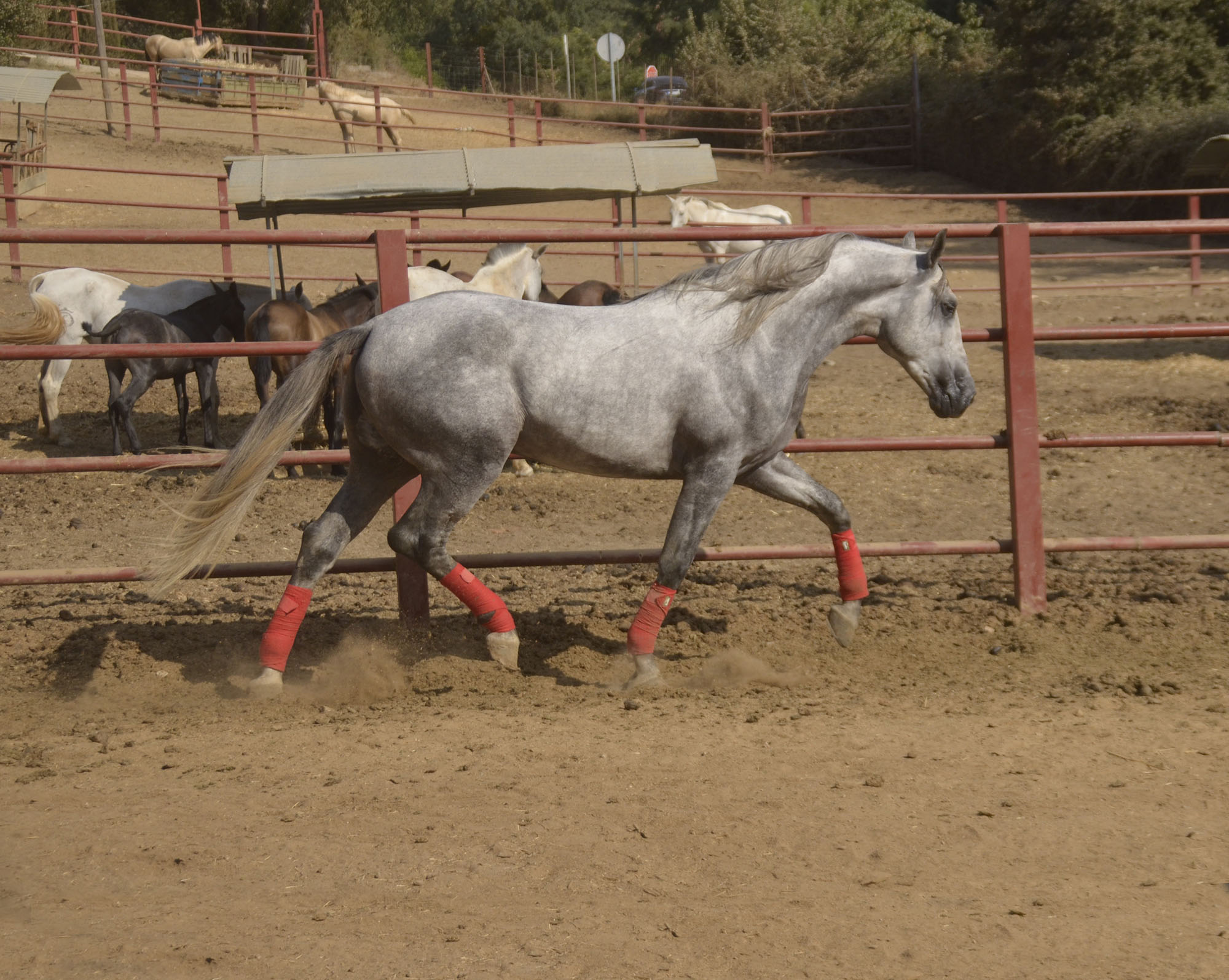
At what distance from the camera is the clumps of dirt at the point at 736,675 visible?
3.99 meters

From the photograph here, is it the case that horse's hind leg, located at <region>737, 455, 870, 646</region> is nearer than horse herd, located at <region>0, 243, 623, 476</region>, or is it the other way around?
horse's hind leg, located at <region>737, 455, 870, 646</region>

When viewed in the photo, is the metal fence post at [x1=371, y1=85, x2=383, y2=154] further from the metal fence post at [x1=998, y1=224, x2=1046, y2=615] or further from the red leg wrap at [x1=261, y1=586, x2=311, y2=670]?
the red leg wrap at [x1=261, y1=586, x2=311, y2=670]

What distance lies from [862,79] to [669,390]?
2394 centimetres

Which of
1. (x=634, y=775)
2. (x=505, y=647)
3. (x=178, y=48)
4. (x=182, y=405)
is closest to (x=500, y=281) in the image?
(x=182, y=405)

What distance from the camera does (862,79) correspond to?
2558cm

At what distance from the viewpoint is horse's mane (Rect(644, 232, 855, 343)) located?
3.89 metres

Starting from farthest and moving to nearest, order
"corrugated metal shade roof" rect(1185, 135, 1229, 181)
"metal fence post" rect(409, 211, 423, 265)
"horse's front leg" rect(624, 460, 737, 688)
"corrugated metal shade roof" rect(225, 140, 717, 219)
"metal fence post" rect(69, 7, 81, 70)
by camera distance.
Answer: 1. "metal fence post" rect(69, 7, 81, 70)
2. "corrugated metal shade roof" rect(1185, 135, 1229, 181)
3. "metal fence post" rect(409, 211, 423, 265)
4. "corrugated metal shade roof" rect(225, 140, 717, 219)
5. "horse's front leg" rect(624, 460, 737, 688)

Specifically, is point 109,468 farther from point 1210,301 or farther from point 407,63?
point 407,63

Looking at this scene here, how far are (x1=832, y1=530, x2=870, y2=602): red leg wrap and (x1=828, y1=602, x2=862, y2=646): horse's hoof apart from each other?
0.10ft

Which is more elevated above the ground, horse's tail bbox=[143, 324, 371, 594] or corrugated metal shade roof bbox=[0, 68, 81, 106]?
corrugated metal shade roof bbox=[0, 68, 81, 106]

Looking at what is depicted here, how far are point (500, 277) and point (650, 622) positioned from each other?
6.13 metres

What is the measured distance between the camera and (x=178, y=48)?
25.6 meters

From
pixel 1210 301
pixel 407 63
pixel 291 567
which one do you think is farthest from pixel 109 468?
pixel 407 63

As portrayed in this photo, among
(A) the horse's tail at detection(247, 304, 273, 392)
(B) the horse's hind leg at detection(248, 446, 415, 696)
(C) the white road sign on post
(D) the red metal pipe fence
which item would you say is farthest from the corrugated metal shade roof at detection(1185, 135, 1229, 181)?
(C) the white road sign on post
